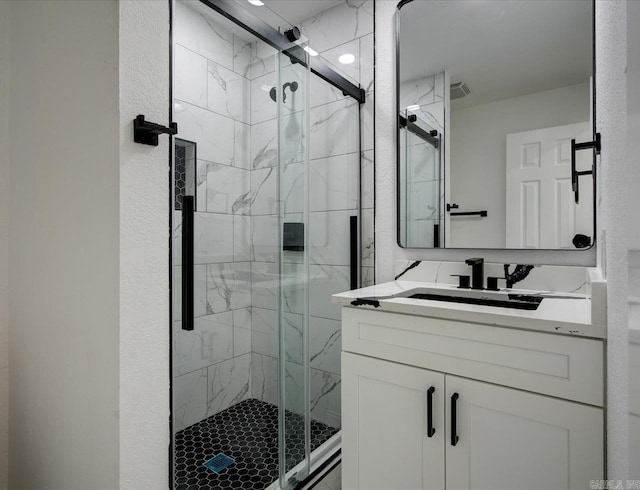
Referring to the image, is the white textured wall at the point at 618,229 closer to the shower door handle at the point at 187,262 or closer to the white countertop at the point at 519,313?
the white countertop at the point at 519,313

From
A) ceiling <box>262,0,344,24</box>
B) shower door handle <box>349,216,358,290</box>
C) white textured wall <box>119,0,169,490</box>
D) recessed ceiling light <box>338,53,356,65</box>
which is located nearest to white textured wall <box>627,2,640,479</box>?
white textured wall <box>119,0,169,490</box>

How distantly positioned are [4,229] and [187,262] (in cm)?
85

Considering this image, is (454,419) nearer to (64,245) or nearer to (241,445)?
(241,445)

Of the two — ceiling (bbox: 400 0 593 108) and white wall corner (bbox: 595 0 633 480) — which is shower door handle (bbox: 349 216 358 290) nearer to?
ceiling (bbox: 400 0 593 108)

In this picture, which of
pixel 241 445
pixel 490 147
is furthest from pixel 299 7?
pixel 241 445

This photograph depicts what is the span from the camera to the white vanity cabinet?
0.88 metres

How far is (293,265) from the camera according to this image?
4.66ft

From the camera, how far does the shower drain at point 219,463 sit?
1562 millimetres

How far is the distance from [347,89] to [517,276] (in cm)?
113

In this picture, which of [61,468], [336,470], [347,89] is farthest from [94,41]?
[336,470]

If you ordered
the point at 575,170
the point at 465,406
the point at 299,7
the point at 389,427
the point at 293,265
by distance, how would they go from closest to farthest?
the point at 465,406 < the point at 389,427 < the point at 575,170 < the point at 293,265 < the point at 299,7

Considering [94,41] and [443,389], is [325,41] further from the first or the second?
[443,389]

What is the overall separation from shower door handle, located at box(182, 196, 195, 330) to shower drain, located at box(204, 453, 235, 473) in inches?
35.0

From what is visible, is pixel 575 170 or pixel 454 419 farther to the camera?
pixel 575 170
